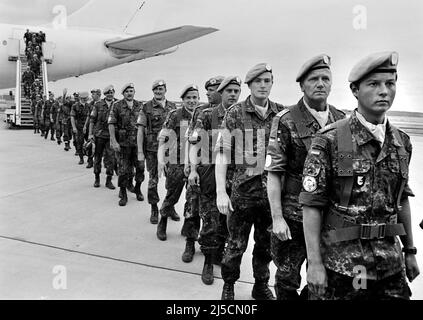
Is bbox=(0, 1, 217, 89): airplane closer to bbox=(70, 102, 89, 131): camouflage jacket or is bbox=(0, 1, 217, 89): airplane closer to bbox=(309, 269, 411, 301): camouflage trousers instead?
bbox=(70, 102, 89, 131): camouflage jacket

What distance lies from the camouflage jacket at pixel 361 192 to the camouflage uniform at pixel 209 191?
145cm

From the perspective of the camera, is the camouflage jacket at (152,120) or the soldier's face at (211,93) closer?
the soldier's face at (211,93)

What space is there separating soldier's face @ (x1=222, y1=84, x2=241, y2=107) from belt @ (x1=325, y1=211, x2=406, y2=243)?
180 centimetres

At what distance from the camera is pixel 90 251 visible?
12.5 feet

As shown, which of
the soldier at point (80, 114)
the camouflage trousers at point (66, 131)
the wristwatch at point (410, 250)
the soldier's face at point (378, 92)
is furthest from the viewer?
the camouflage trousers at point (66, 131)

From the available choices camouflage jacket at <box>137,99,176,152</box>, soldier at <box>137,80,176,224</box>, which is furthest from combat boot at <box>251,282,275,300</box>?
camouflage jacket at <box>137,99,176,152</box>

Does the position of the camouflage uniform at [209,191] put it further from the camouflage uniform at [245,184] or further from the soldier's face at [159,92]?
the soldier's face at [159,92]

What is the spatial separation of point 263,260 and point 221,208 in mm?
606

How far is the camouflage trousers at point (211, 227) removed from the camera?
3.25 meters

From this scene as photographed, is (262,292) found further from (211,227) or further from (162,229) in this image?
(162,229)

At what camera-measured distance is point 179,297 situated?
2.92 m

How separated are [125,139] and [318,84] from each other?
3.96 meters

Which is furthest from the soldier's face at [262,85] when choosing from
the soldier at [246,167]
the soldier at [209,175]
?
the soldier at [209,175]

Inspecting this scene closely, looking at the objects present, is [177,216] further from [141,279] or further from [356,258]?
[356,258]
